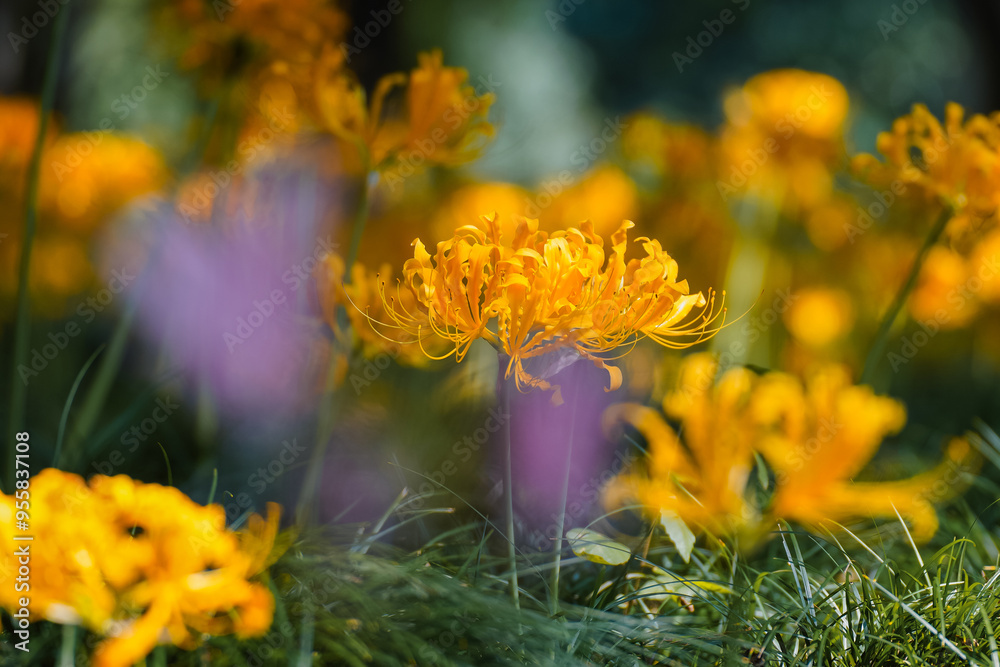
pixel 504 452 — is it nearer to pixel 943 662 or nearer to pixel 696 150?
pixel 943 662

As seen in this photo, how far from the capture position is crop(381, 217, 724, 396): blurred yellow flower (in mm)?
690

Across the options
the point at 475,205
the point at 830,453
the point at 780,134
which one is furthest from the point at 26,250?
the point at 780,134

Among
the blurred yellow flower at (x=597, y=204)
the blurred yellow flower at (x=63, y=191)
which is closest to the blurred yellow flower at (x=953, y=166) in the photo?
the blurred yellow flower at (x=597, y=204)

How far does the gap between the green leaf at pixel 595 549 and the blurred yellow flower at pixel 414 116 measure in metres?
0.51

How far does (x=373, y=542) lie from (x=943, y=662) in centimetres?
62

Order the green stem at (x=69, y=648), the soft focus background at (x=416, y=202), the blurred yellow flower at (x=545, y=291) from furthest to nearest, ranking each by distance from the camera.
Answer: the soft focus background at (x=416, y=202)
the blurred yellow flower at (x=545, y=291)
the green stem at (x=69, y=648)

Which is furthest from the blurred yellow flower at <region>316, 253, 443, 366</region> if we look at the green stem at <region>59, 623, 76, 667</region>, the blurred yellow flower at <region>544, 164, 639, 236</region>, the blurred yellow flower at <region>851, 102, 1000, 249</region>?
the blurred yellow flower at <region>544, 164, 639, 236</region>

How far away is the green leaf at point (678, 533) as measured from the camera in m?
0.80

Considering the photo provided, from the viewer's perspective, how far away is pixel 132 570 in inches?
26.0

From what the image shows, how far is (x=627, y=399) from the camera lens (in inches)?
56.0

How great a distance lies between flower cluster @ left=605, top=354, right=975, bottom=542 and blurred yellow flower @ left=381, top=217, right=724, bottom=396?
351mm

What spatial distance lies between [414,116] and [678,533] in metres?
0.58

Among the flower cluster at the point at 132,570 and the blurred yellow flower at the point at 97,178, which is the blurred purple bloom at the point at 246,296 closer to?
the blurred yellow flower at the point at 97,178

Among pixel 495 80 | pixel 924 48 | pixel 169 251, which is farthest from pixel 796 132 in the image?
pixel 924 48
